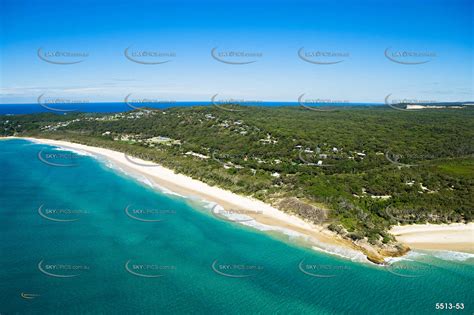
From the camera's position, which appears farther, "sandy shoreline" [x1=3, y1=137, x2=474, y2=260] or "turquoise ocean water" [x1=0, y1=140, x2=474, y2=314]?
"sandy shoreline" [x1=3, y1=137, x2=474, y2=260]

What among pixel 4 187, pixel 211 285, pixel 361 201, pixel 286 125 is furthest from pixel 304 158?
pixel 4 187

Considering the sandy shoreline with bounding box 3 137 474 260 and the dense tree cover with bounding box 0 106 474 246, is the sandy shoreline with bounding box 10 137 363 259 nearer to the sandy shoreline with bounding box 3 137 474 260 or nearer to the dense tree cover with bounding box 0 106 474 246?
the sandy shoreline with bounding box 3 137 474 260

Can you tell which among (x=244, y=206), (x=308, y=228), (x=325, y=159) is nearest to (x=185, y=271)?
(x=308, y=228)

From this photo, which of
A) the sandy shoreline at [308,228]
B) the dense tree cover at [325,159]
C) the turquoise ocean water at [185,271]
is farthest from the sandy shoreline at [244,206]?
the turquoise ocean water at [185,271]

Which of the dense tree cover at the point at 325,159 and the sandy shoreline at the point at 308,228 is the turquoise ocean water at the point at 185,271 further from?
the dense tree cover at the point at 325,159

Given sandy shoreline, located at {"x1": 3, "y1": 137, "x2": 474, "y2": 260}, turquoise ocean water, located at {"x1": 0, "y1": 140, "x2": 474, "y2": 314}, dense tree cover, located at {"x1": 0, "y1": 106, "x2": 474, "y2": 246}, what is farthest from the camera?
dense tree cover, located at {"x1": 0, "y1": 106, "x2": 474, "y2": 246}

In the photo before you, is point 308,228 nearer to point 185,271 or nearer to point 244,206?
point 244,206

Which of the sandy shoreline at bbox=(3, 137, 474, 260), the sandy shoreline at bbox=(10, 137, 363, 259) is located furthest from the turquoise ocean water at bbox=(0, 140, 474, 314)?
the sandy shoreline at bbox=(10, 137, 363, 259)
